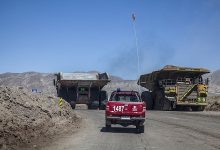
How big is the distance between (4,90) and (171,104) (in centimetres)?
2130

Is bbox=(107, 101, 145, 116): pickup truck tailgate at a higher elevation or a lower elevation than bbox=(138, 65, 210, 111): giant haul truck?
lower

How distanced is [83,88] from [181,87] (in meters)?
9.04

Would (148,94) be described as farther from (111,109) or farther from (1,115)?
(1,115)

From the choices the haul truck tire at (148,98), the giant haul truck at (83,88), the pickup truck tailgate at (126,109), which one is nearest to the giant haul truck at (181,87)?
the haul truck tire at (148,98)

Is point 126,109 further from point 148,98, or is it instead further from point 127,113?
point 148,98

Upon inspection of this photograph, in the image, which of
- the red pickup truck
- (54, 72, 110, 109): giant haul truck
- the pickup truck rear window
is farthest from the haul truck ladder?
the red pickup truck

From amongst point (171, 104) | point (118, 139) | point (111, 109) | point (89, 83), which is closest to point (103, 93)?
point (89, 83)

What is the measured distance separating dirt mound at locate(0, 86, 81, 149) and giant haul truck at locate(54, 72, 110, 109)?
1443 centimetres

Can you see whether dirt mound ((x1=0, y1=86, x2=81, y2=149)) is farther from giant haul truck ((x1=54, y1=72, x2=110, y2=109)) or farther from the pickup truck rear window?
giant haul truck ((x1=54, y1=72, x2=110, y2=109))

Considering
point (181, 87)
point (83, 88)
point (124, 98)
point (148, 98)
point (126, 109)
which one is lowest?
point (126, 109)

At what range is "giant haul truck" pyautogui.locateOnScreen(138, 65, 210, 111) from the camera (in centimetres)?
3512

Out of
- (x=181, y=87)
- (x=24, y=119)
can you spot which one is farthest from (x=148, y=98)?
(x=24, y=119)

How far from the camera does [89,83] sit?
37.3 metres

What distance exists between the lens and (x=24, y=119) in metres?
16.0
